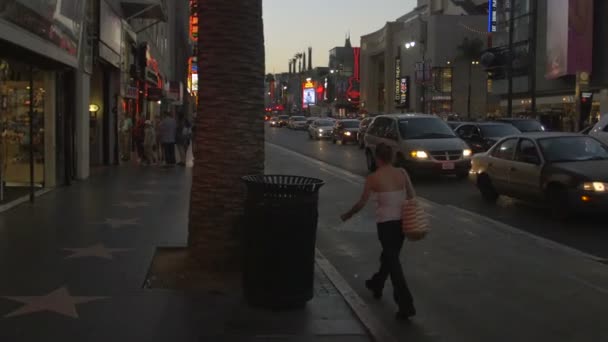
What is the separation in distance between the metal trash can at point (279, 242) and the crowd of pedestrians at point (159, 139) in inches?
657

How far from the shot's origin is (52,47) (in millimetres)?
13695

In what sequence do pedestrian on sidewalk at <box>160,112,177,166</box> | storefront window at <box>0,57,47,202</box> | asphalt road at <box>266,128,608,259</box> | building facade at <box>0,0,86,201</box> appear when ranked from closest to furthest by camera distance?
asphalt road at <box>266,128,608,259</box>
building facade at <box>0,0,86,201</box>
storefront window at <box>0,57,47,202</box>
pedestrian on sidewalk at <box>160,112,177,166</box>

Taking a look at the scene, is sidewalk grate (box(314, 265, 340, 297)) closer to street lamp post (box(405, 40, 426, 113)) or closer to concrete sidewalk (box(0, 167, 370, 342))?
concrete sidewalk (box(0, 167, 370, 342))

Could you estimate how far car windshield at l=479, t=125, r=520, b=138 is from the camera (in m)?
23.8

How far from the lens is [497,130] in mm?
24094

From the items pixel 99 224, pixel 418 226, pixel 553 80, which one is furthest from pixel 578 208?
pixel 553 80

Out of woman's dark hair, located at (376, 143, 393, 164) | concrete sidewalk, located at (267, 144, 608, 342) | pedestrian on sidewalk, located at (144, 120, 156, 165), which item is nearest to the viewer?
concrete sidewalk, located at (267, 144, 608, 342)

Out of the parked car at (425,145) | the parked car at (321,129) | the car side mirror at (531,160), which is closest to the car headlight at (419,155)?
the parked car at (425,145)

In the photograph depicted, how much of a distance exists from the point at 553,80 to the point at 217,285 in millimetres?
50152

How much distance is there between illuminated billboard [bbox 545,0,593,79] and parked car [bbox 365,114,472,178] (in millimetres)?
30049

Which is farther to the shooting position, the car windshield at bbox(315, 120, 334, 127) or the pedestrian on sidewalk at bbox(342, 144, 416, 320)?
the car windshield at bbox(315, 120, 334, 127)

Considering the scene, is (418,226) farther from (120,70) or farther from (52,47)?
(120,70)

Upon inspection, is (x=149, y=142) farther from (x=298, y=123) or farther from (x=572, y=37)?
(x=298, y=123)

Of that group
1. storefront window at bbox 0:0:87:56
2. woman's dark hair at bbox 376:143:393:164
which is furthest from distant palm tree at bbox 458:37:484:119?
woman's dark hair at bbox 376:143:393:164
